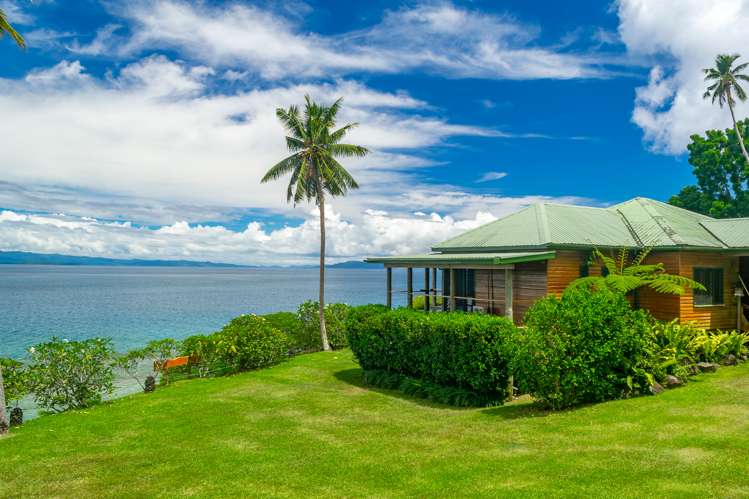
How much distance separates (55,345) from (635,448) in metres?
18.2

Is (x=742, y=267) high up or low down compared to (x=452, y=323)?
up

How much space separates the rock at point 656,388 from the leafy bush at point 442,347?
3.83 m

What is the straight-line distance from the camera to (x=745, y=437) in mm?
9789

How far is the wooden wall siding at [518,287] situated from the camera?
20.5 m

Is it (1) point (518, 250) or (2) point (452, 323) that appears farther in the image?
(1) point (518, 250)

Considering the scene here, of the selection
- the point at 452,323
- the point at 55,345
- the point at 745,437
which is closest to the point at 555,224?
the point at 452,323

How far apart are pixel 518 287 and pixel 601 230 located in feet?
15.5

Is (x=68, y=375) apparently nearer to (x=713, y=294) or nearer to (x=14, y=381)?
(x=14, y=381)

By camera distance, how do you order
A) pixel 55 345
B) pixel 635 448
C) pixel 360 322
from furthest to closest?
pixel 360 322 < pixel 55 345 < pixel 635 448

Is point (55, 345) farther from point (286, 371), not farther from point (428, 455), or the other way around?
point (428, 455)

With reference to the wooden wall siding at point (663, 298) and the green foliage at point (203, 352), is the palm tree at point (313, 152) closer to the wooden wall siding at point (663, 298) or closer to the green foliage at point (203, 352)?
the green foliage at point (203, 352)

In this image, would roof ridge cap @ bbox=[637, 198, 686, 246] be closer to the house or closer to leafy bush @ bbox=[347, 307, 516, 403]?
the house

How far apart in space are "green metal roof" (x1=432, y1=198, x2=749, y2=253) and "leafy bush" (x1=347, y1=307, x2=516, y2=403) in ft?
19.5

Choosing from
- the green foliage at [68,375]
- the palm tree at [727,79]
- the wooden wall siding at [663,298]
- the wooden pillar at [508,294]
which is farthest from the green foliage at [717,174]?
the green foliage at [68,375]
